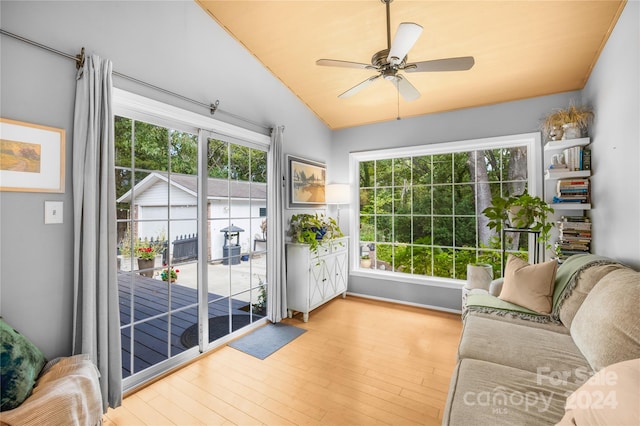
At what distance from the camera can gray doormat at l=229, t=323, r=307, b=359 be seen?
2736 millimetres

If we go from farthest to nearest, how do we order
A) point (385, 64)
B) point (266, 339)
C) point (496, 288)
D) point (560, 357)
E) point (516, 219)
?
point (266, 339) < point (516, 219) < point (496, 288) < point (385, 64) < point (560, 357)

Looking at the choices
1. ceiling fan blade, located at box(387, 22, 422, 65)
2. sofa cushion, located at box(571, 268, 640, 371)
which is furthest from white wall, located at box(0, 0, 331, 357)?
sofa cushion, located at box(571, 268, 640, 371)

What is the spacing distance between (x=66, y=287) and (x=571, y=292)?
3.34m

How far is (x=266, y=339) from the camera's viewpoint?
9.70ft

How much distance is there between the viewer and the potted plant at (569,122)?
8.95 ft

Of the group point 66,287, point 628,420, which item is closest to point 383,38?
point 628,420

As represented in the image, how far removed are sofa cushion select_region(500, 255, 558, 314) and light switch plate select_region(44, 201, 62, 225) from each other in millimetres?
3270

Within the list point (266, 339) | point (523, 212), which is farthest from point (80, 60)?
point (523, 212)

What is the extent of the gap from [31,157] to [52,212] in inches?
12.8

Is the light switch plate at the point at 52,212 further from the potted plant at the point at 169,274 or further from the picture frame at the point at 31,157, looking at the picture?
the potted plant at the point at 169,274

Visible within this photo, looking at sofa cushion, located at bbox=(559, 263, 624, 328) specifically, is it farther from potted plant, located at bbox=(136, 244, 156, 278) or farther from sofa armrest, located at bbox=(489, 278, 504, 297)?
potted plant, located at bbox=(136, 244, 156, 278)

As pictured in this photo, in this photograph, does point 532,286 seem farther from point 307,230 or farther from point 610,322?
point 307,230

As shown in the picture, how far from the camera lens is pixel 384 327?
10.7 ft

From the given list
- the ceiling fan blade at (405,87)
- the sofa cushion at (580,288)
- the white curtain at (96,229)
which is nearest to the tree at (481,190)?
the sofa cushion at (580,288)
